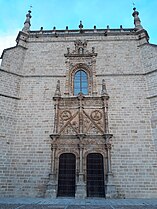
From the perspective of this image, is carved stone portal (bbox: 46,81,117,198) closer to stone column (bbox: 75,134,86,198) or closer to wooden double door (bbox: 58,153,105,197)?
stone column (bbox: 75,134,86,198)

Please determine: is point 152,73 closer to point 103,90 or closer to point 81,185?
point 103,90

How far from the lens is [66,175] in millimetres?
8461

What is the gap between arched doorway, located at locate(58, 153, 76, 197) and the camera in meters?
8.16

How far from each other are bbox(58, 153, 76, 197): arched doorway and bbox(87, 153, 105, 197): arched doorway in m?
Answer: 0.79

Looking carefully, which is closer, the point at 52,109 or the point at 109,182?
the point at 109,182

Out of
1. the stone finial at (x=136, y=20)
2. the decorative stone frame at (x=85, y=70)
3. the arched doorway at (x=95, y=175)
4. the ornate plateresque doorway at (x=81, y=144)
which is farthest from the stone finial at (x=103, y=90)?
the stone finial at (x=136, y=20)

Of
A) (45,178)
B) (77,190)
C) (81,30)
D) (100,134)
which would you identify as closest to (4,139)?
(45,178)

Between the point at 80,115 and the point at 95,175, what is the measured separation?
10.6 ft

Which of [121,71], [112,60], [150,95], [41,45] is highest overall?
[41,45]

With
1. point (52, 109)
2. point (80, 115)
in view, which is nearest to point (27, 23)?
point (52, 109)

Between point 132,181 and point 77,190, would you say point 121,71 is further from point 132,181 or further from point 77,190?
point 77,190

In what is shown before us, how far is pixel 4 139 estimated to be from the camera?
29.1 ft

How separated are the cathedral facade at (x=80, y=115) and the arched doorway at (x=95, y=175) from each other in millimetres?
44

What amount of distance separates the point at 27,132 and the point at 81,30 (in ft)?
28.4
